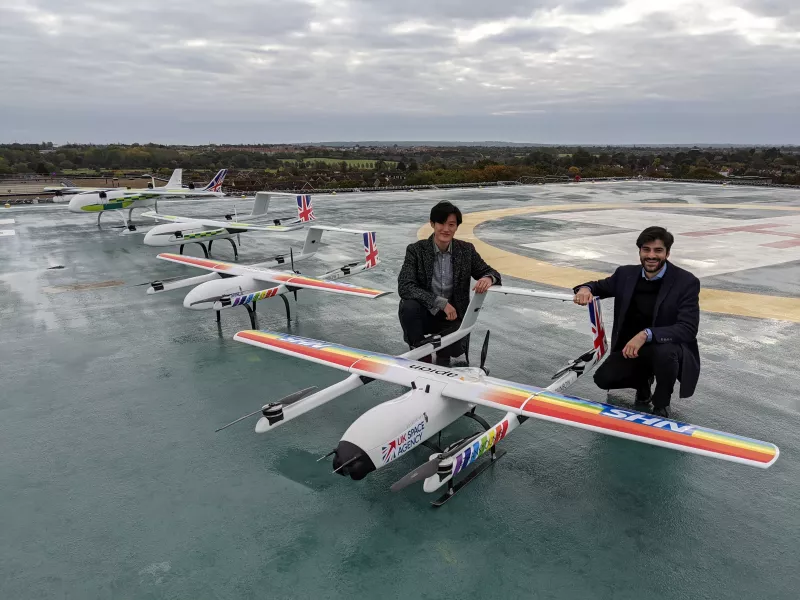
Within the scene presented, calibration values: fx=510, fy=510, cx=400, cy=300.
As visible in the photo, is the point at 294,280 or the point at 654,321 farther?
the point at 294,280

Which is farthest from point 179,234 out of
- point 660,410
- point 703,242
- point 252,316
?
point 703,242

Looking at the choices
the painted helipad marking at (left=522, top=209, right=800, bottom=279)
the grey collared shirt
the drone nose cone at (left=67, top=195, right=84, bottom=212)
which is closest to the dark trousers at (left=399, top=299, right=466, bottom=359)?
the grey collared shirt

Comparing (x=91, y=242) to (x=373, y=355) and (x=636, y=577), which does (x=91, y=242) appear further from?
(x=636, y=577)

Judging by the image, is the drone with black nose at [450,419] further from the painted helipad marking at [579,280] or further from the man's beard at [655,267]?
the painted helipad marking at [579,280]

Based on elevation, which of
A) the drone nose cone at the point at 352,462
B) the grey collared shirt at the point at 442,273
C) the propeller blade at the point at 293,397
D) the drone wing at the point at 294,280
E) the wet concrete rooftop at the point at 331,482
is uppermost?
the grey collared shirt at the point at 442,273

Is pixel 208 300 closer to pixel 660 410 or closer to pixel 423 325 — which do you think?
pixel 423 325

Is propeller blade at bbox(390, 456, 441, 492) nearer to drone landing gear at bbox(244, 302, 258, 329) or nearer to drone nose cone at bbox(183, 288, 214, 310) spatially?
drone landing gear at bbox(244, 302, 258, 329)

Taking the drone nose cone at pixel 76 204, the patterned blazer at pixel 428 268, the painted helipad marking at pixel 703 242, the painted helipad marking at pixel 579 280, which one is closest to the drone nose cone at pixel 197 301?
the patterned blazer at pixel 428 268
